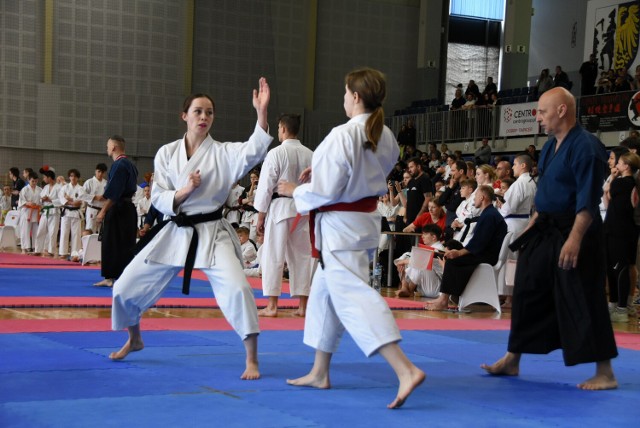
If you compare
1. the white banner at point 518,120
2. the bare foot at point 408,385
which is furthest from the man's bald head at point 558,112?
the white banner at point 518,120

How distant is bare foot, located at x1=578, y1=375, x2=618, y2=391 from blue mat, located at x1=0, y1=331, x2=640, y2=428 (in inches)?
2.2

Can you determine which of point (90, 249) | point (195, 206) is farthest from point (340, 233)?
point (90, 249)

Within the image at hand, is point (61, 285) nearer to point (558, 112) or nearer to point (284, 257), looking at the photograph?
point (284, 257)

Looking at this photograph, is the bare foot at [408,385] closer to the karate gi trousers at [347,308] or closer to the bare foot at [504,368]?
the karate gi trousers at [347,308]

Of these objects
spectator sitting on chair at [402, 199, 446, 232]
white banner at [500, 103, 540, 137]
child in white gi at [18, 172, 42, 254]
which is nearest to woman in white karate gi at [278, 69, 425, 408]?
spectator sitting on chair at [402, 199, 446, 232]

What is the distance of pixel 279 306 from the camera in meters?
8.11

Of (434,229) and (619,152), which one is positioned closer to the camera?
(619,152)

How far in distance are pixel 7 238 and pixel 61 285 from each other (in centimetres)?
817

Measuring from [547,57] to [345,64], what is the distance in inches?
236

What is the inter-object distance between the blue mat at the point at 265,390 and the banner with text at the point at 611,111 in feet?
36.2

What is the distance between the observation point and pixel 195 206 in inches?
177

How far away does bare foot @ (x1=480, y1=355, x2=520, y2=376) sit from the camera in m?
4.69

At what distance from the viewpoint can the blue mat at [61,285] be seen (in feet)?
27.9

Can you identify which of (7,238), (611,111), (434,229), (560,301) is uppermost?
(611,111)
